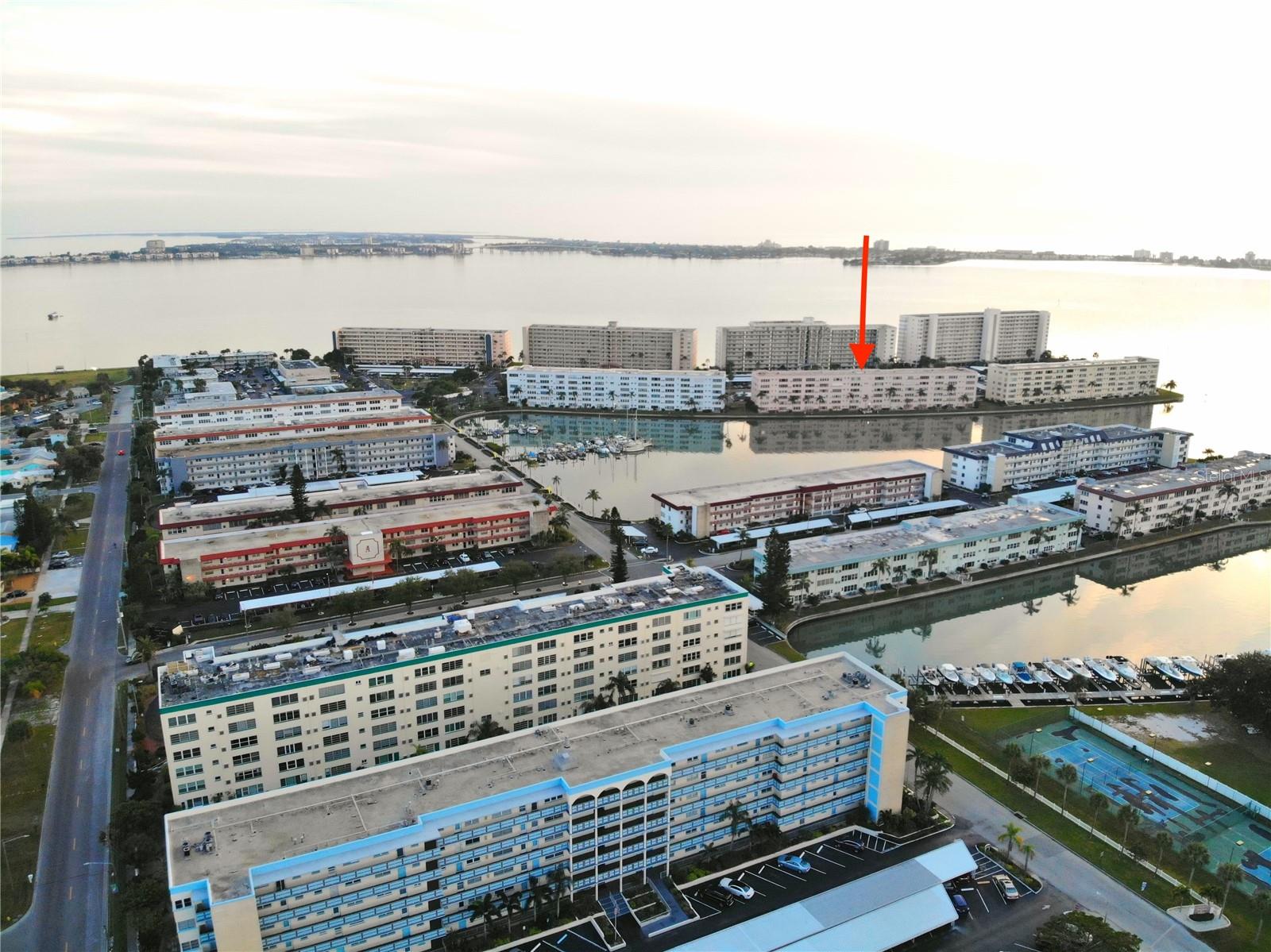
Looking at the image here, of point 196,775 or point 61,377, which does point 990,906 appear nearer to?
point 196,775

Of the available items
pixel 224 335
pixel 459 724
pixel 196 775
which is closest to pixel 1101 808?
pixel 459 724

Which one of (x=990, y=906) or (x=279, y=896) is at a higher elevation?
(x=279, y=896)

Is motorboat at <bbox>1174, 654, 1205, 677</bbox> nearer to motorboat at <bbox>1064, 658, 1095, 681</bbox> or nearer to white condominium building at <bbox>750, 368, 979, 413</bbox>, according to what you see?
motorboat at <bbox>1064, 658, 1095, 681</bbox>

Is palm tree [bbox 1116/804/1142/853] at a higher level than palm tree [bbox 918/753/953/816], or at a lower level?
lower

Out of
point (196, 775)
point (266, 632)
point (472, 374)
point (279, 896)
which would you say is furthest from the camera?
point (472, 374)

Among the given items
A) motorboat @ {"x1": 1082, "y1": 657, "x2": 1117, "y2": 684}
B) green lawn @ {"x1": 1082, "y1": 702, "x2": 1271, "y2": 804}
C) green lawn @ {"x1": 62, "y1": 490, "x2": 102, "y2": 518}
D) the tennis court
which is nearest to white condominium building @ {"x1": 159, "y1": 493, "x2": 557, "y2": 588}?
green lawn @ {"x1": 62, "y1": 490, "x2": 102, "y2": 518}

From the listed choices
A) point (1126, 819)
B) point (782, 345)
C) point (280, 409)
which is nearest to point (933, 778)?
point (1126, 819)
